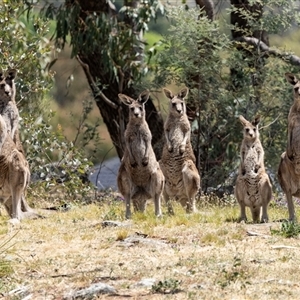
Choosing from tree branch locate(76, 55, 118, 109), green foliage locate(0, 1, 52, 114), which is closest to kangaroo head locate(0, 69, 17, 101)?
green foliage locate(0, 1, 52, 114)

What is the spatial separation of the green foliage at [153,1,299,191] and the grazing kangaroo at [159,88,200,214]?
2.59 metres

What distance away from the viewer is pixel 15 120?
12.5 meters

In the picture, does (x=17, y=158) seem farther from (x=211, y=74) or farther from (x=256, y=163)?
(x=211, y=74)

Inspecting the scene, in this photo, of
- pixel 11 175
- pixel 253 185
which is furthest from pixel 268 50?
pixel 11 175

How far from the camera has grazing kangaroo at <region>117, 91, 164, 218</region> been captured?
12.0 m

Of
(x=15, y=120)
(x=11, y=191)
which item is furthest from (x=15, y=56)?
(x=11, y=191)

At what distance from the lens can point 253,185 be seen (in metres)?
11.4

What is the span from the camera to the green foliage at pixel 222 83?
52.1 feet

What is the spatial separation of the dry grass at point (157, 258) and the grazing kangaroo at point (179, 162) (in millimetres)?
924

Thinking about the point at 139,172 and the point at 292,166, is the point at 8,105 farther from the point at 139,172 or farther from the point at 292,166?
the point at 292,166

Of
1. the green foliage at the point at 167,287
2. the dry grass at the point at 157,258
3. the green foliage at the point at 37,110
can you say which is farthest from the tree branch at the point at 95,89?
the green foliage at the point at 167,287

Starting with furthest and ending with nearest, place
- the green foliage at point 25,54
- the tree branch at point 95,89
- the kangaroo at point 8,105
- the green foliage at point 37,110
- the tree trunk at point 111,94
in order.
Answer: the tree trunk at point 111,94 → the tree branch at point 95,89 → the green foliage at point 37,110 → the green foliage at point 25,54 → the kangaroo at point 8,105

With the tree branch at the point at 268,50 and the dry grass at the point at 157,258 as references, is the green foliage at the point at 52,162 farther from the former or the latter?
the dry grass at the point at 157,258

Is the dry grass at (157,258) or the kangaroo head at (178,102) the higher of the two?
the kangaroo head at (178,102)
